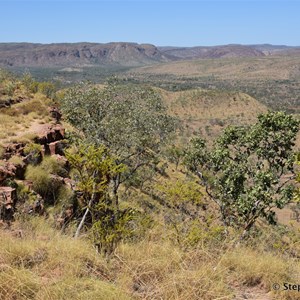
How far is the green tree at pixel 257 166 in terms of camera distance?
10.8m

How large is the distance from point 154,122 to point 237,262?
43.7 ft

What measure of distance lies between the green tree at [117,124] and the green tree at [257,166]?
4.20 metres

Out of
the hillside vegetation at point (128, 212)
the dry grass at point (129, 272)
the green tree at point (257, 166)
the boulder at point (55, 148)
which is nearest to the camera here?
the dry grass at point (129, 272)

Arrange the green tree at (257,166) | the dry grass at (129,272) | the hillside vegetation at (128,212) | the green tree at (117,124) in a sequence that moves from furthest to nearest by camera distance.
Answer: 1. the green tree at (117,124)
2. the green tree at (257,166)
3. the hillside vegetation at (128,212)
4. the dry grass at (129,272)

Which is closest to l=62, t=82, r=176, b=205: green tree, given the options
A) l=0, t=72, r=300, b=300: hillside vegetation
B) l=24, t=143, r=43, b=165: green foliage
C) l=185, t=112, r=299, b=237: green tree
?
l=0, t=72, r=300, b=300: hillside vegetation

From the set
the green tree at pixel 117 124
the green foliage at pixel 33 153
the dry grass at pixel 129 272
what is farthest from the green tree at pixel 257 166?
the green foliage at pixel 33 153

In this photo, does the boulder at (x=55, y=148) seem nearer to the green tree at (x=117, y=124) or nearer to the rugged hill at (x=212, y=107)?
the green tree at (x=117, y=124)

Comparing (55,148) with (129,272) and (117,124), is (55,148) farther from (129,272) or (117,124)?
(129,272)

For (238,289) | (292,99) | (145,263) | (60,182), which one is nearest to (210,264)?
(238,289)

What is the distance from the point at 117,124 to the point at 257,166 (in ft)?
24.7

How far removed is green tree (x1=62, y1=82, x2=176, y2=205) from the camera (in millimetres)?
16734

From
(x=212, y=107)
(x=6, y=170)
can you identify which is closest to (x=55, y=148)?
(x=6, y=170)

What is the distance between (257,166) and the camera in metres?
11.7

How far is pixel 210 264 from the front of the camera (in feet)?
16.7
